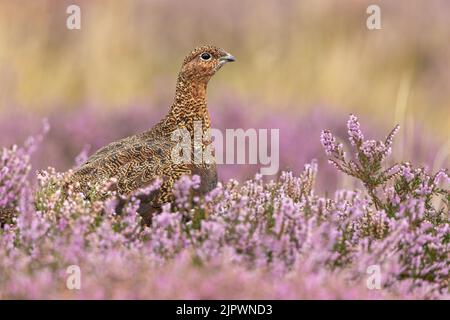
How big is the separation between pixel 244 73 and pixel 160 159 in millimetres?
6782

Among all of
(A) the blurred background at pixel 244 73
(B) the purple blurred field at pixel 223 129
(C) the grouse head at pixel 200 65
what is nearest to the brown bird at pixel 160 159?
(C) the grouse head at pixel 200 65

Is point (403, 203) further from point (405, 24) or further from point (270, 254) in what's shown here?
point (405, 24)

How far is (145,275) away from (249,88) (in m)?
7.81

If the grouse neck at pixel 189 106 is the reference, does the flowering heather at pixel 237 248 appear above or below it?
below

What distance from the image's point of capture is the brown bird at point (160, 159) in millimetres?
4625

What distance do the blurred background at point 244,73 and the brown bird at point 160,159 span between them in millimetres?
3350

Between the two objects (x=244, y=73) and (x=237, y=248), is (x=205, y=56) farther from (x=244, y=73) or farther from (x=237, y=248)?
(x=244, y=73)

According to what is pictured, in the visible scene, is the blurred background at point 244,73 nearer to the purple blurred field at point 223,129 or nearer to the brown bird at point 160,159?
the purple blurred field at point 223,129

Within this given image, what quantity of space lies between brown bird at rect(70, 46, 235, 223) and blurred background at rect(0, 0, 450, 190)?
335 cm

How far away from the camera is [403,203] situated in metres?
4.30

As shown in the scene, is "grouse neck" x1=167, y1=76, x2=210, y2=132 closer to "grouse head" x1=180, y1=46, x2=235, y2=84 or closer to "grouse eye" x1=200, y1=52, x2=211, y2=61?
"grouse head" x1=180, y1=46, x2=235, y2=84

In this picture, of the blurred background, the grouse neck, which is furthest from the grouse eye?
the blurred background

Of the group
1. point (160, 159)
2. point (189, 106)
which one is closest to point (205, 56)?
point (189, 106)

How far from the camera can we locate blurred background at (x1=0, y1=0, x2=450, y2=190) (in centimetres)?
966
